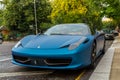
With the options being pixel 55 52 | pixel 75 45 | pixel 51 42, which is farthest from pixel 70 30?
pixel 55 52

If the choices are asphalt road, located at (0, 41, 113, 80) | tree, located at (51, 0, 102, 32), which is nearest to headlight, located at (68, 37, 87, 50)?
asphalt road, located at (0, 41, 113, 80)

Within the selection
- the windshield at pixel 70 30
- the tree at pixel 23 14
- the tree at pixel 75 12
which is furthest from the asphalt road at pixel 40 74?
the tree at pixel 23 14

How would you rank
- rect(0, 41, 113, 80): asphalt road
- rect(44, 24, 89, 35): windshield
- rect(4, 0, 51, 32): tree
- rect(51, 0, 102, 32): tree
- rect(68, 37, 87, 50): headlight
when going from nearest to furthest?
rect(0, 41, 113, 80): asphalt road
rect(68, 37, 87, 50): headlight
rect(44, 24, 89, 35): windshield
rect(51, 0, 102, 32): tree
rect(4, 0, 51, 32): tree

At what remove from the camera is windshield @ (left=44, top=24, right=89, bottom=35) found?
24.6 ft

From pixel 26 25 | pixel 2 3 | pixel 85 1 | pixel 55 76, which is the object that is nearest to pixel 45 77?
pixel 55 76

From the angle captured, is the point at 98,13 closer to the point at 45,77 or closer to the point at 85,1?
the point at 85,1

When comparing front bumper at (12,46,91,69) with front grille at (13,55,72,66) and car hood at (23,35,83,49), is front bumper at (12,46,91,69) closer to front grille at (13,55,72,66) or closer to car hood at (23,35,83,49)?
front grille at (13,55,72,66)

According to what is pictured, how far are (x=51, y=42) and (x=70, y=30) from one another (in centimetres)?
132

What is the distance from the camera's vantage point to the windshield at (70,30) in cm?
750

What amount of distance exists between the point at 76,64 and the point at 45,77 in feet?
2.39

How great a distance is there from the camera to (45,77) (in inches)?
236

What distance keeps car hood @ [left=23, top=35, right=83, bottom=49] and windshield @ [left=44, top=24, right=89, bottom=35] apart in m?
0.68

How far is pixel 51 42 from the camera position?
254 inches

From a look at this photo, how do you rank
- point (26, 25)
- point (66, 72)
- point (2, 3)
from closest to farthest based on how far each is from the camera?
point (66, 72) → point (26, 25) → point (2, 3)
